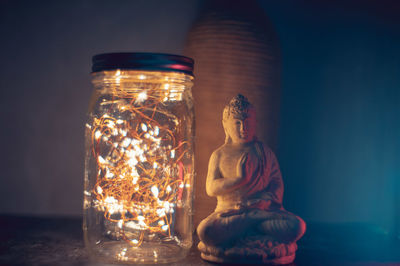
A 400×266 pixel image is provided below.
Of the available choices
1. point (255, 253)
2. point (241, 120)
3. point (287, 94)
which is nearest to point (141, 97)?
point (241, 120)

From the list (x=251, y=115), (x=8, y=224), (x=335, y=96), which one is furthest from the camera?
(x=335, y=96)

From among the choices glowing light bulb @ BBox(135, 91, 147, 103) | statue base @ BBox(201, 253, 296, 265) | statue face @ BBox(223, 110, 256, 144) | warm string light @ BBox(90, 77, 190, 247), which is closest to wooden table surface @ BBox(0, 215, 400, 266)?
statue base @ BBox(201, 253, 296, 265)

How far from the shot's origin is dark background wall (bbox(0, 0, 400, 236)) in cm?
184

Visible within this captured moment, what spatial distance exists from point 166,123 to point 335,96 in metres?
0.80

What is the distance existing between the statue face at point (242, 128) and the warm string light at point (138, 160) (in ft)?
0.52

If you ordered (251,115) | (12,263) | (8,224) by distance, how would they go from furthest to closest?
(8,224), (251,115), (12,263)

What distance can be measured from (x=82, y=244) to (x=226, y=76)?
0.79 metres

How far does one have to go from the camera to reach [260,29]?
1.74 m

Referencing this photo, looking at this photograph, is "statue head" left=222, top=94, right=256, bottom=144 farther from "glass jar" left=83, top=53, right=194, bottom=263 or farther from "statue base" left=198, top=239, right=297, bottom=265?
"statue base" left=198, top=239, right=297, bottom=265

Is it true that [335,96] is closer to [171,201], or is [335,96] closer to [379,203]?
[379,203]

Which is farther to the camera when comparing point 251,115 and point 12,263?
point 251,115

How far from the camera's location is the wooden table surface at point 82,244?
1.32m

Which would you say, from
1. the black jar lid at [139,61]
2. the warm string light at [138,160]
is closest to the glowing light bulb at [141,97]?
the warm string light at [138,160]

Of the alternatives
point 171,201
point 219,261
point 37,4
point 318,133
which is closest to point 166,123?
point 171,201
